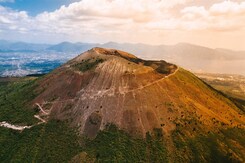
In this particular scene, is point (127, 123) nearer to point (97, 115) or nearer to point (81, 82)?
point (97, 115)

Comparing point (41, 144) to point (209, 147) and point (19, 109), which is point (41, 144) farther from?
point (209, 147)

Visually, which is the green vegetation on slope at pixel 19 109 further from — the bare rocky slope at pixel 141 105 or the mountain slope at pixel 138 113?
the bare rocky slope at pixel 141 105

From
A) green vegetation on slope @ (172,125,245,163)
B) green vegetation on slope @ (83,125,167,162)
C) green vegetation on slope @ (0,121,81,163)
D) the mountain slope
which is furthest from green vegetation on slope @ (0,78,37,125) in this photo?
green vegetation on slope @ (172,125,245,163)

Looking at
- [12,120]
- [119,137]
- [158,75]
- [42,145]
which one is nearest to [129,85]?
[158,75]

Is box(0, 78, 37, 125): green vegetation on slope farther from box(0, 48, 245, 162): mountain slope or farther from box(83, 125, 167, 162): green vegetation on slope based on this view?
box(83, 125, 167, 162): green vegetation on slope

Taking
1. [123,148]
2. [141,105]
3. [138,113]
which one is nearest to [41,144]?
[123,148]

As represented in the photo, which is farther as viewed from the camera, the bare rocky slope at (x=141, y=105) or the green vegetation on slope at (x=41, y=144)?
the bare rocky slope at (x=141, y=105)

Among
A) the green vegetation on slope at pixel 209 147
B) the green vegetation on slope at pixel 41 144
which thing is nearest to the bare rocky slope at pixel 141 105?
the green vegetation on slope at pixel 209 147

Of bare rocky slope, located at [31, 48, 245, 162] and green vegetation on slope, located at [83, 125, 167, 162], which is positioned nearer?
green vegetation on slope, located at [83, 125, 167, 162]
